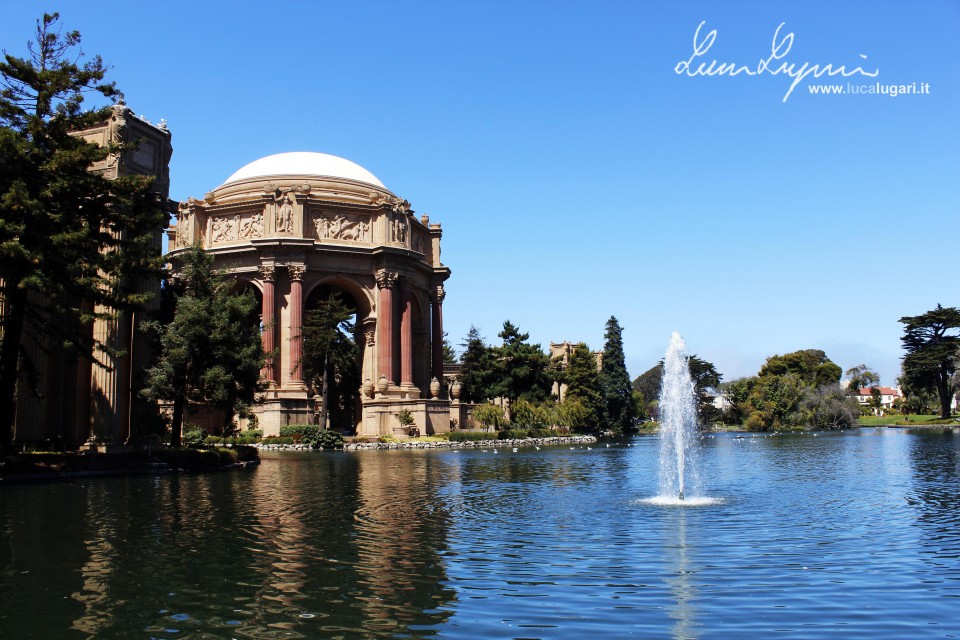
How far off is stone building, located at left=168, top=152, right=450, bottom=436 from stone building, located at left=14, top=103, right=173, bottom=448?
85.0 feet

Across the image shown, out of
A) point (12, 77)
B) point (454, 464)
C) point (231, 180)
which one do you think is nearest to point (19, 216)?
point (12, 77)

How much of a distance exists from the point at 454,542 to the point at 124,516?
6248mm

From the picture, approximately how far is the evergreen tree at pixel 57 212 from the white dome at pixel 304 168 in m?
38.5

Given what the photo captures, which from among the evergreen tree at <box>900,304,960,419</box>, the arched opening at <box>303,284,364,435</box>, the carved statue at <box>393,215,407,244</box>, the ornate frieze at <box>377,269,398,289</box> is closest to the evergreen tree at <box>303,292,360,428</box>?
the arched opening at <box>303,284,364,435</box>

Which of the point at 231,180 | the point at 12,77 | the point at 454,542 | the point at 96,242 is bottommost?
the point at 454,542

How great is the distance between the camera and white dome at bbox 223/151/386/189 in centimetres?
6222

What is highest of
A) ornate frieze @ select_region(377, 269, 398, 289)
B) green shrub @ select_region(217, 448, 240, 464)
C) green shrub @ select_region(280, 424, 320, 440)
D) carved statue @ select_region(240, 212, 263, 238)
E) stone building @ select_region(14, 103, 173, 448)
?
carved statue @ select_region(240, 212, 263, 238)

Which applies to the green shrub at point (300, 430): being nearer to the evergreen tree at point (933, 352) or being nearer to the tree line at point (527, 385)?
the tree line at point (527, 385)

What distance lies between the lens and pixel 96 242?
72.7 feet

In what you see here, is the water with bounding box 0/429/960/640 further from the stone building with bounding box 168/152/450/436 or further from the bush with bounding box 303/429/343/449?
the stone building with bounding box 168/152/450/436

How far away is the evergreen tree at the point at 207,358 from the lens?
27016 mm

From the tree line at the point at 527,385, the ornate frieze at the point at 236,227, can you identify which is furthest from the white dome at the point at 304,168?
the tree line at the point at 527,385

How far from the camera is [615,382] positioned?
89.1 meters

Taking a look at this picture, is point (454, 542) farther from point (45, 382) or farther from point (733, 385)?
point (733, 385)
